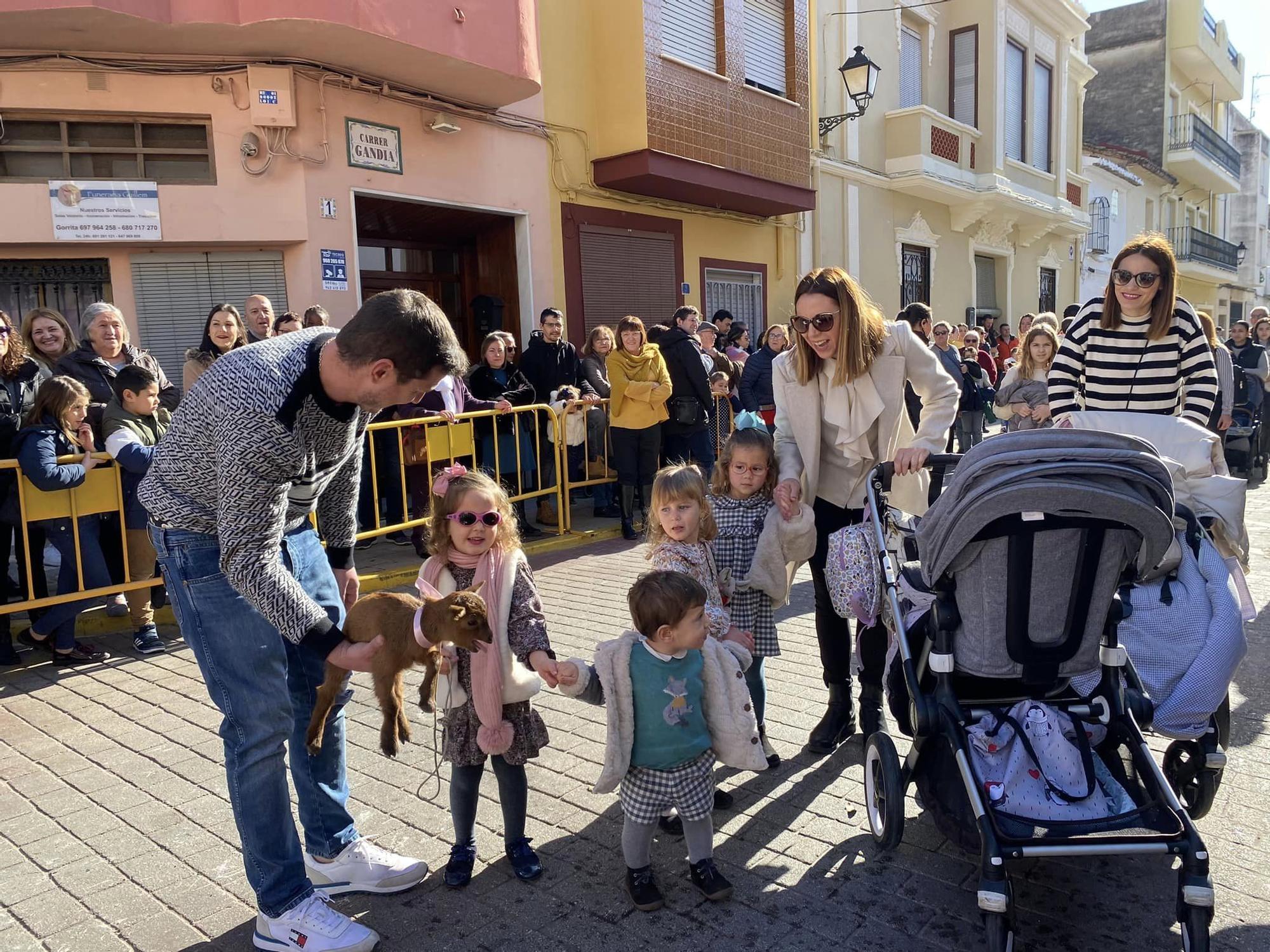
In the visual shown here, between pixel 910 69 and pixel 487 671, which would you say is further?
pixel 910 69

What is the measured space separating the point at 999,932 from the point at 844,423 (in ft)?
6.46

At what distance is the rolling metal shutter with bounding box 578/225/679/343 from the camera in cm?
1188

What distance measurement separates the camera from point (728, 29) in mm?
12828

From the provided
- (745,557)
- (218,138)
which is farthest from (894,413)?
(218,138)

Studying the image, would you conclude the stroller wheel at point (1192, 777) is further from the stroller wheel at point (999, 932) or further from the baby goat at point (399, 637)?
the baby goat at point (399, 637)

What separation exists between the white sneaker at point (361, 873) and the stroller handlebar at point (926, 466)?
2211 mm

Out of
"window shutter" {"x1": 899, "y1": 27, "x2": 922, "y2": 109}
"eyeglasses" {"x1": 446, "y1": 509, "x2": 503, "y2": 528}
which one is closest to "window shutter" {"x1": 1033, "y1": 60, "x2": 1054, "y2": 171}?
"window shutter" {"x1": 899, "y1": 27, "x2": 922, "y2": 109}

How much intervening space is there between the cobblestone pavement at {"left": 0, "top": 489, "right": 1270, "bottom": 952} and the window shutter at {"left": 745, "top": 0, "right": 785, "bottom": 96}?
460 inches

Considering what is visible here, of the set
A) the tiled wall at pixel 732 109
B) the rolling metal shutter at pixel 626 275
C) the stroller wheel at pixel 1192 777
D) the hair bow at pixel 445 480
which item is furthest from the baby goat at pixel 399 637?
the tiled wall at pixel 732 109

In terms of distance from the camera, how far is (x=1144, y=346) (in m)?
4.12

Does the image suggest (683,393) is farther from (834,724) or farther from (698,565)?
(698,565)

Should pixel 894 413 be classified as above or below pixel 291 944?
above

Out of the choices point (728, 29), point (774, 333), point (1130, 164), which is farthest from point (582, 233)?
point (1130, 164)

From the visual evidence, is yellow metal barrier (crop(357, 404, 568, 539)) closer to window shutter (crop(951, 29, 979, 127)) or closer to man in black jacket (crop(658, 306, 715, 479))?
man in black jacket (crop(658, 306, 715, 479))
